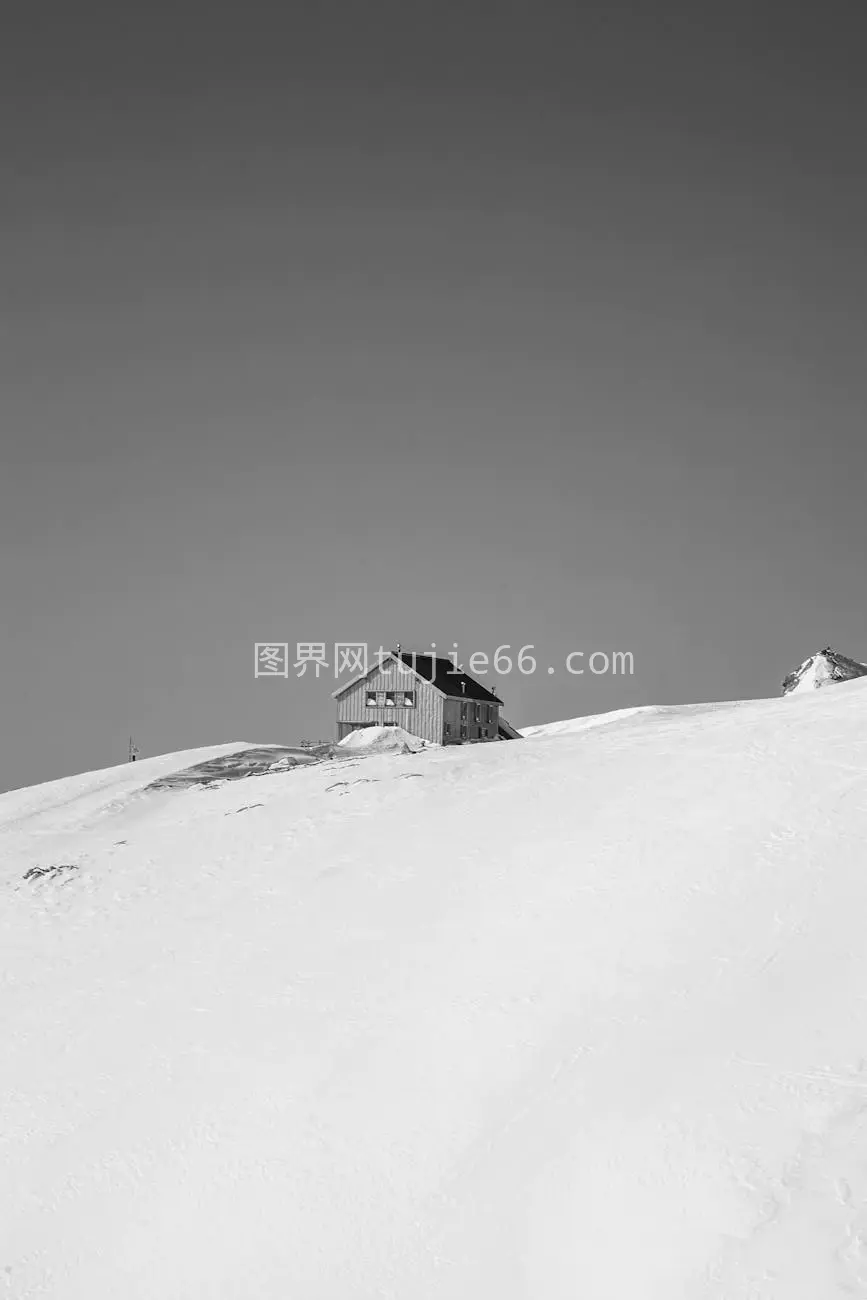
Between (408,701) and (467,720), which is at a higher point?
(408,701)

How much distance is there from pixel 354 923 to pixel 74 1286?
6061mm

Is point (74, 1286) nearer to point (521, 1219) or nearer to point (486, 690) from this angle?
point (521, 1219)

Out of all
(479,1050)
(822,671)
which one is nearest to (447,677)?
(822,671)

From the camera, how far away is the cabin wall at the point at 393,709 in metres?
57.7

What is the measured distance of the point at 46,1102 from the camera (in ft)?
40.4

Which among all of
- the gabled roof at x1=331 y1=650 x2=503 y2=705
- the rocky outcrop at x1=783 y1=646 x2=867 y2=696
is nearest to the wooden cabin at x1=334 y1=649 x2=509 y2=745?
the gabled roof at x1=331 y1=650 x2=503 y2=705

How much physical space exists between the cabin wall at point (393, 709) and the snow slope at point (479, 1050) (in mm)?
38660

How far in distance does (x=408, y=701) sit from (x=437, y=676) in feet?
8.45

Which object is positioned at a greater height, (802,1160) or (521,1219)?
(802,1160)

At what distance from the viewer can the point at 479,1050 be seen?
11.1m

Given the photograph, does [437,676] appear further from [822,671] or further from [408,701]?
[822,671]

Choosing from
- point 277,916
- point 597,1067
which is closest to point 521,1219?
point 597,1067

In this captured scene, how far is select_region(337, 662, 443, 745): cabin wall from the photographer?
2271 inches

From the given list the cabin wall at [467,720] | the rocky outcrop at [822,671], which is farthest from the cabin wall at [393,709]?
the rocky outcrop at [822,671]
